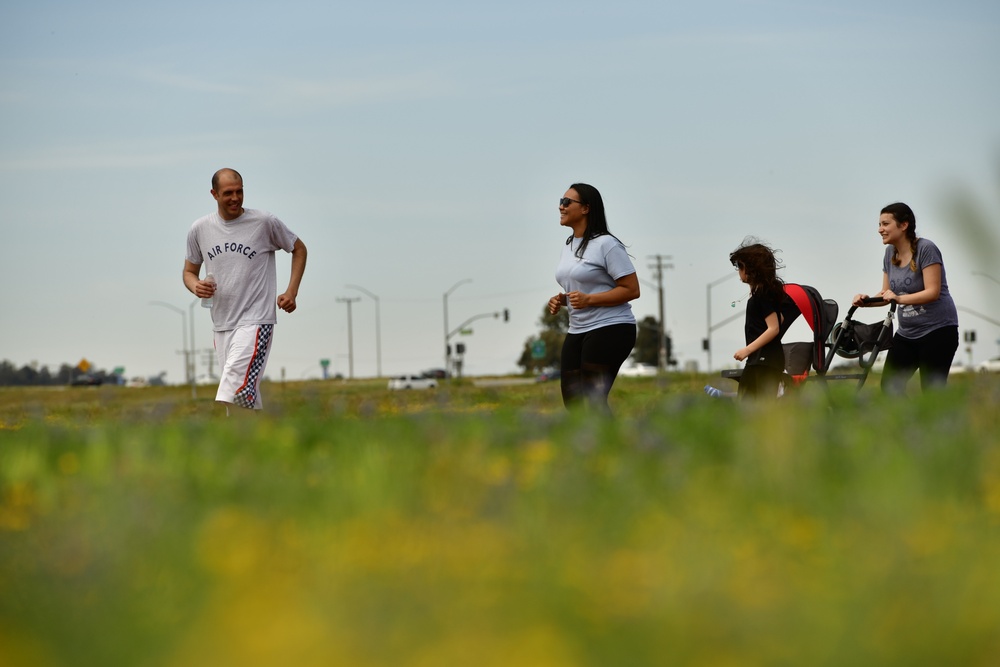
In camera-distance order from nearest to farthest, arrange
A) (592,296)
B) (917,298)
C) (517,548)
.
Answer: (517,548) < (592,296) < (917,298)

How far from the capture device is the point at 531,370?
135500 millimetres

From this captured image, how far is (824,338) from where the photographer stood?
9.09 m

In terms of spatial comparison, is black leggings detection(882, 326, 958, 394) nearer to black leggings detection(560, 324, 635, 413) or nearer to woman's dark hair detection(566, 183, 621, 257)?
black leggings detection(560, 324, 635, 413)

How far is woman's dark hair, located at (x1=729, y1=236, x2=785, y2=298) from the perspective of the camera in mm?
→ 8656

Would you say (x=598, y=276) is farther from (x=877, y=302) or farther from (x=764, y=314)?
(x=877, y=302)

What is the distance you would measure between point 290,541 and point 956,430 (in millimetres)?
2596

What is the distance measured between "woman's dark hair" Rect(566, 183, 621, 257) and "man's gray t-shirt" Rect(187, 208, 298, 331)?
191 centimetres

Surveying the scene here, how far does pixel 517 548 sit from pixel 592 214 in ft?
18.0

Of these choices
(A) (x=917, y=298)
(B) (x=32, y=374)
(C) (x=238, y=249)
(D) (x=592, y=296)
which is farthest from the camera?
(B) (x=32, y=374)

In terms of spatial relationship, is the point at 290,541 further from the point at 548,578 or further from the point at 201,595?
the point at 548,578

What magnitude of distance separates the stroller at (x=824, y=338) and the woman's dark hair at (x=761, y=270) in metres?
0.20

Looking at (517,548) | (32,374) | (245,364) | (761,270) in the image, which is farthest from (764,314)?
(32,374)

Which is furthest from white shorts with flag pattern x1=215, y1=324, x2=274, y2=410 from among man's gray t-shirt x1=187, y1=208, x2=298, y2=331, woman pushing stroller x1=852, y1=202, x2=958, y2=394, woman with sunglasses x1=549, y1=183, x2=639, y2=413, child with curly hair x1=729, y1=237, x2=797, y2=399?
woman pushing stroller x1=852, y1=202, x2=958, y2=394

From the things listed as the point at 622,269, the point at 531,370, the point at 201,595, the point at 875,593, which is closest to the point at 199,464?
the point at 201,595
